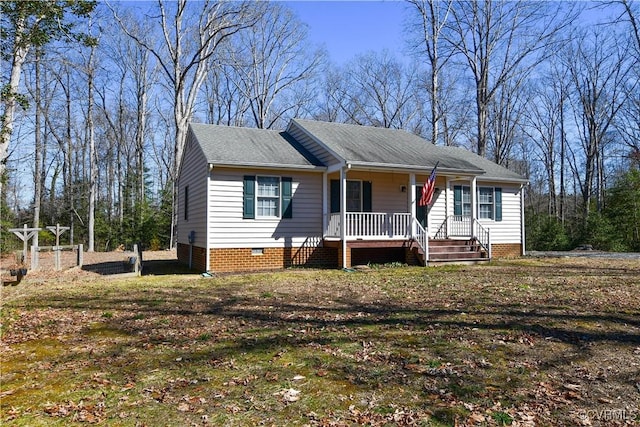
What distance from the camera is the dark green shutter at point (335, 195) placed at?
14.6m

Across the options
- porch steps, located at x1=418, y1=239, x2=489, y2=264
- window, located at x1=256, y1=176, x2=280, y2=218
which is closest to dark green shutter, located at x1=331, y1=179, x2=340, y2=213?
window, located at x1=256, y1=176, x2=280, y2=218

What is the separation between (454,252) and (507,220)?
4.30 meters

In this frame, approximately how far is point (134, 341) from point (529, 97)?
121 ft

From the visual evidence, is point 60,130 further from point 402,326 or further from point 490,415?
point 490,415

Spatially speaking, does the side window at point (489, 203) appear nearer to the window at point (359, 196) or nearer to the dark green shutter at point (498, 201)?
the dark green shutter at point (498, 201)

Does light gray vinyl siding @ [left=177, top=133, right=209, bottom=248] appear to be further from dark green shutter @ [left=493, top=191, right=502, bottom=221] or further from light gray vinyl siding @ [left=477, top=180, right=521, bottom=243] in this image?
dark green shutter @ [left=493, top=191, right=502, bottom=221]

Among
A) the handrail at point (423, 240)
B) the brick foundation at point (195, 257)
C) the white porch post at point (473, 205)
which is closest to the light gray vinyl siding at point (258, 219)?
the brick foundation at point (195, 257)

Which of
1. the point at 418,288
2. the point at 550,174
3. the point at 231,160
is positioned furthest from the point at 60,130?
the point at 550,174

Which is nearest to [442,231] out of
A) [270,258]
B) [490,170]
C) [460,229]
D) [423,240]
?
[460,229]

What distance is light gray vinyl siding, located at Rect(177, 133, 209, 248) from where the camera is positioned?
1355cm

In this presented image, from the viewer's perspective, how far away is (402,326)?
626cm

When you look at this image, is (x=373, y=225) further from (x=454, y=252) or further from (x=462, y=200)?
(x=462, y=200)

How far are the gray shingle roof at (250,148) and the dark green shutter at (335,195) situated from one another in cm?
87

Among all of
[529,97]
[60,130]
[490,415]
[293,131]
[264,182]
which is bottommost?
[490,415]
